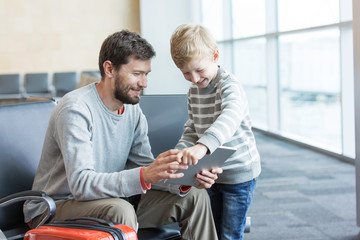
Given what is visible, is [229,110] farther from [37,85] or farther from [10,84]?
[10,84]

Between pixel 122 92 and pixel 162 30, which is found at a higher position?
pixel 162 30

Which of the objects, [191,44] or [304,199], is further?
[304,199]

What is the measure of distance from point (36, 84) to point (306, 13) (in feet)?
18.7

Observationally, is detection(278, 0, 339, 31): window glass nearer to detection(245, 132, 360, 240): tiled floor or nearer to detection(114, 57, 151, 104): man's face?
detection(245, 132, 360, 240): tiled floor

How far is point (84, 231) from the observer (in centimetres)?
150

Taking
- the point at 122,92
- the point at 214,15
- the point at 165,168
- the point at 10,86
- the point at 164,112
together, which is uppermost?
the point at 214,15

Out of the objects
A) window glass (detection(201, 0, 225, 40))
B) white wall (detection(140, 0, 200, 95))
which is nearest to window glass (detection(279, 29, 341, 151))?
white wall (detection(140, 0, 200, 95))

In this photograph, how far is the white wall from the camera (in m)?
6.97

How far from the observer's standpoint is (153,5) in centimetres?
704

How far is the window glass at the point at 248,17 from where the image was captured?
702cm

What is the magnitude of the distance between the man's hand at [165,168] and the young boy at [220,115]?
0.63 feet

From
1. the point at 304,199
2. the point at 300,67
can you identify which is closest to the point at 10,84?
the point at 300,67

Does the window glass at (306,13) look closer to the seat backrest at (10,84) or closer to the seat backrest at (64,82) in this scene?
the seat backrest at (64,82)

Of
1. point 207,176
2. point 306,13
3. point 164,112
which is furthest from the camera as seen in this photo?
point 306,13
